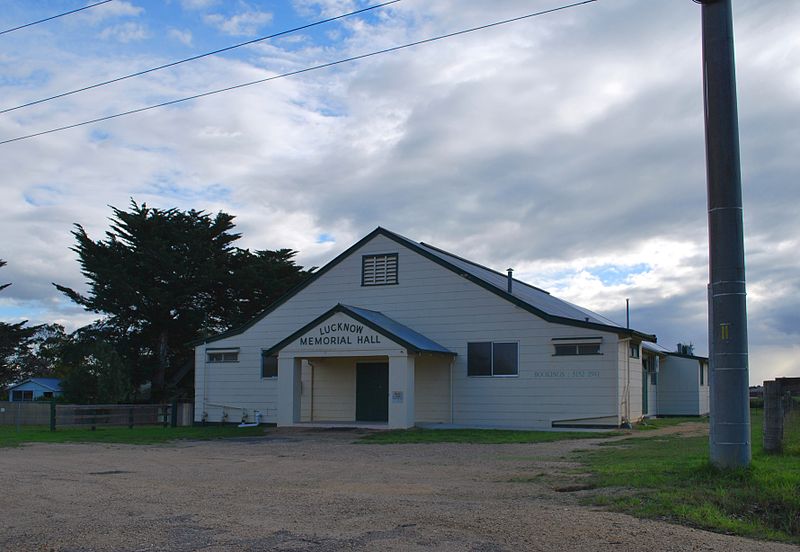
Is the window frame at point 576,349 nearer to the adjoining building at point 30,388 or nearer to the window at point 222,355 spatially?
the window at point 222,355

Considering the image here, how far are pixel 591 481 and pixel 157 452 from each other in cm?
1085

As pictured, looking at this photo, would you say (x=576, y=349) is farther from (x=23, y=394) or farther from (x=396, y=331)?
(x=23, y=394)

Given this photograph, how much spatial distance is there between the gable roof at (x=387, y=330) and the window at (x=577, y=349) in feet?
11.3

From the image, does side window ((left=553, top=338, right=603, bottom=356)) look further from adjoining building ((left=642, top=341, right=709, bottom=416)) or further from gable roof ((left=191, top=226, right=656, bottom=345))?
adjoining building ((left=642, top=341, right=709, bottom=416))

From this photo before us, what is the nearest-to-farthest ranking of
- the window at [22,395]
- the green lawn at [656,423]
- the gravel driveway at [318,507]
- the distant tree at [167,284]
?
the gravel driveway at [318,507]
the green lawn at [656,423]
the distant tree at [167,284]
the window at [22,395]

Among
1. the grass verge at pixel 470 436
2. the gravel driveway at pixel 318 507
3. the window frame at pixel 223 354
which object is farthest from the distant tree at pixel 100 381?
the gravel driveway at pixel 318 507

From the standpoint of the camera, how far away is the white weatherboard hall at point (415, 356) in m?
24.0

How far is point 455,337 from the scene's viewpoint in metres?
25.9

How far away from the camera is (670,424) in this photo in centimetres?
2662

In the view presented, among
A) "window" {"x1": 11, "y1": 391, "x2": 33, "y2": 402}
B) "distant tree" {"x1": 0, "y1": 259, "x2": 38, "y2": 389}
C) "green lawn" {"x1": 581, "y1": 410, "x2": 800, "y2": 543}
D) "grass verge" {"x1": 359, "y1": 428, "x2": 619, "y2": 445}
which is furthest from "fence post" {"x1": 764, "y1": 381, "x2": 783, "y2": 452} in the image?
"window" {"x1": 11, "y1": 391, "x2": 33, "y2": 402}

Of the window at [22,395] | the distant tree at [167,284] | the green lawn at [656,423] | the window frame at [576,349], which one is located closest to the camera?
the window frame at [576,349]

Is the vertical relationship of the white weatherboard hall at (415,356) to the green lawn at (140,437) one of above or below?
above

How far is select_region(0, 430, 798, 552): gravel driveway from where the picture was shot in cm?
748

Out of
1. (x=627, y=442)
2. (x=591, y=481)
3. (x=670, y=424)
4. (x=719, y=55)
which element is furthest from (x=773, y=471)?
(x=670, y=424)
